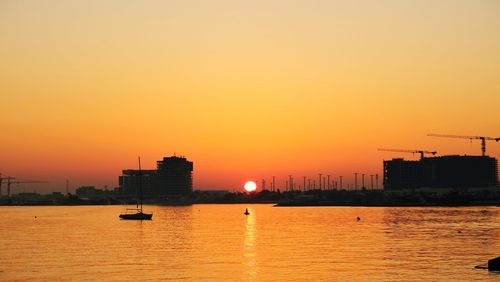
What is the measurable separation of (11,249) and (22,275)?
33.6 metres

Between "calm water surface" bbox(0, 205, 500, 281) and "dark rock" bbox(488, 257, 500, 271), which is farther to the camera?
"calm water surface" bbox(0, 205, 500, 281)

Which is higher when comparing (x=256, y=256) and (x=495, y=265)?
(x=495, y=265)

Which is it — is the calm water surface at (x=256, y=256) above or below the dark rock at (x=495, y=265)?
below

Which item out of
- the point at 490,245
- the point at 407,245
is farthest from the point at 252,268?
the point at 490,245

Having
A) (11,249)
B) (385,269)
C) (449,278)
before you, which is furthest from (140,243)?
(449,278)

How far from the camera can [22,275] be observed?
7419 cm

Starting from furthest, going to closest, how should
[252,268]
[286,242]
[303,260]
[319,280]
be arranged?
[286,242] < [303,260] < [252,268] < [319,280]

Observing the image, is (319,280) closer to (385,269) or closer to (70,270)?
(385,269)

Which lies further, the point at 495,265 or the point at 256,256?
the point at 256,256

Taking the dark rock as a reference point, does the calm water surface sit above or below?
below

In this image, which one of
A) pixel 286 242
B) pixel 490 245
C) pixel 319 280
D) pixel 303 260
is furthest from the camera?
pixel 286 242

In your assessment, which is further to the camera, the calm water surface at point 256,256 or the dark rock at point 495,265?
the calm water surface at point 256,256

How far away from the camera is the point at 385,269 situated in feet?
251

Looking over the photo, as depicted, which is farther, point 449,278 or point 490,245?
point 490,245
